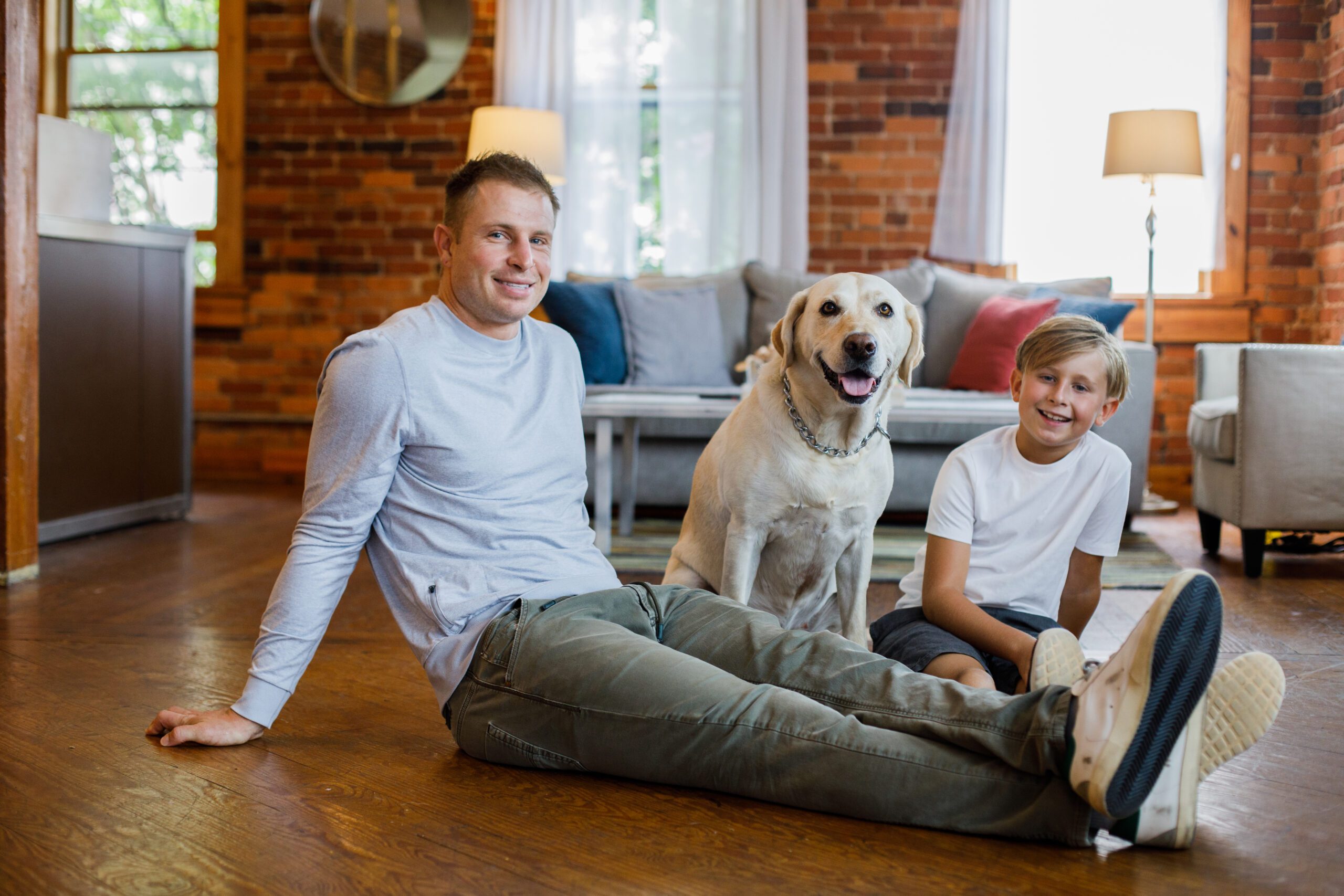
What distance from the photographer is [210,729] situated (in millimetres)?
1635

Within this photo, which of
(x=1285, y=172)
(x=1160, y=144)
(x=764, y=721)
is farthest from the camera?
(x=1285, y=172)

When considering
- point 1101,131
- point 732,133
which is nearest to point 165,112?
point 732,133

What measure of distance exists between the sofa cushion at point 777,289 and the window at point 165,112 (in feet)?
9.77

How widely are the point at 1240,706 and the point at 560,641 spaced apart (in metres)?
0.82

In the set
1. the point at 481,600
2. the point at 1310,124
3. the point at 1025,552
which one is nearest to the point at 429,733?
the point at 481,600

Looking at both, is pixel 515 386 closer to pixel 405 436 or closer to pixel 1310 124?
pixel 405 436

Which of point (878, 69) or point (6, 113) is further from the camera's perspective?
point (878, 69)

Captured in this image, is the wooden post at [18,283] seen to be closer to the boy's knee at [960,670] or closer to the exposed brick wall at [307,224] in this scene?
the boy's knee at [960,670]

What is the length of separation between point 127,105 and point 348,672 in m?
4.86

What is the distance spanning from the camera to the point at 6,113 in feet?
9.32

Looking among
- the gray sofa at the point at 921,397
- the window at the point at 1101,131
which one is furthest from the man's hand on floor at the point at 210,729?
the window at the point at 1101,131

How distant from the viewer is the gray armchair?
3193 mm

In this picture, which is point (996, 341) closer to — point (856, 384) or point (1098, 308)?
point (1098, 308)

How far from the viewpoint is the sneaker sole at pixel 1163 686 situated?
3.86 feet
